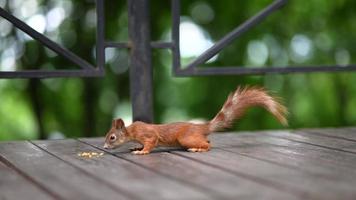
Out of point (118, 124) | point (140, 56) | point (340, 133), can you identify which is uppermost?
point (140, 56)

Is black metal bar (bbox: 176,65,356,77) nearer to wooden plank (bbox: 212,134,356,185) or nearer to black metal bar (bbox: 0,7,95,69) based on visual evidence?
wooden plank (bbox: 212,134,356,185)

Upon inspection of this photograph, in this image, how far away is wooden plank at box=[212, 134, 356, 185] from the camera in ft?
7.99

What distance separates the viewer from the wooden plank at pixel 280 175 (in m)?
A: 2.12

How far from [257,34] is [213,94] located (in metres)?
0.52

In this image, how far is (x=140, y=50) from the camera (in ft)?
11.7

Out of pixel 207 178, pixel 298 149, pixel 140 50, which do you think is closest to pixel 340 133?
pixel 298 149

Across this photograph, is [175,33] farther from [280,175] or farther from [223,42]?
[280,175]

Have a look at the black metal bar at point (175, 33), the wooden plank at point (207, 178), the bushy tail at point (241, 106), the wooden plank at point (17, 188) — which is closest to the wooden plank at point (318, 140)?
the bushy tail at point (241, 106)

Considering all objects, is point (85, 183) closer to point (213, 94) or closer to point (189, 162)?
point (189, 162)

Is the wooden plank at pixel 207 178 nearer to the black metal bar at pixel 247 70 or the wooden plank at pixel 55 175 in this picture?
the wooden plank at pixel 55 175

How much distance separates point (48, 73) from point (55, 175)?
3.52 feet

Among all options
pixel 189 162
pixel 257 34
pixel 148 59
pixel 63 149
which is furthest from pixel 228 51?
pixel 189 162

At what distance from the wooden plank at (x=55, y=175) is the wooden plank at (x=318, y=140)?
1.04m

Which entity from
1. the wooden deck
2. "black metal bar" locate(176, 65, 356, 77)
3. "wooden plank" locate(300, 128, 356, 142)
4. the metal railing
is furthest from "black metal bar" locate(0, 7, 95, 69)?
"wooden plank" locate(300, 128, 356, 142)
